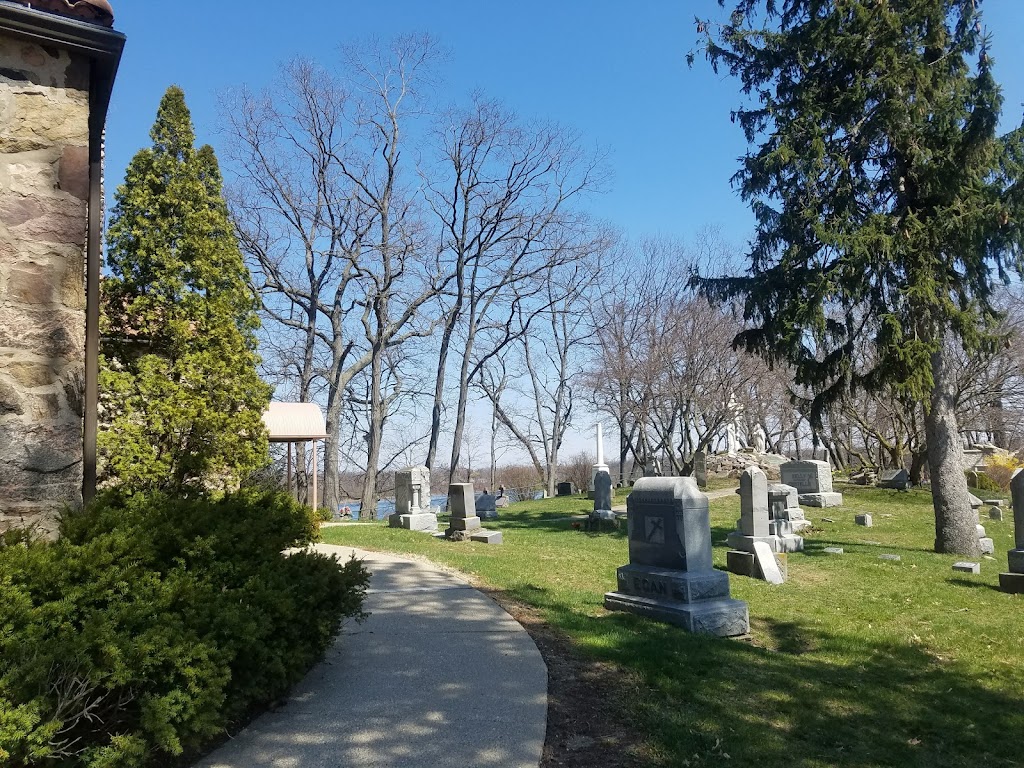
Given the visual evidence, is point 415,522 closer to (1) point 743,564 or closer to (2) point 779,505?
(2) point 779,505

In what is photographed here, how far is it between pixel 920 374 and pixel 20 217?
41.2 ft

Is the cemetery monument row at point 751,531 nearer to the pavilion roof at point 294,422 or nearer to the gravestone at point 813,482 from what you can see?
the gravestone at point 813,482

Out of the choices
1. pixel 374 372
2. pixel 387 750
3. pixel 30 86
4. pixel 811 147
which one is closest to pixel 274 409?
pixel 374 372

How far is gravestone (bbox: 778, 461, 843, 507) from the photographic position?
1942 cm

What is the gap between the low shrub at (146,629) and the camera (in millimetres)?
2705

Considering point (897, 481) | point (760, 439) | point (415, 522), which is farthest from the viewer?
point (760, 439)

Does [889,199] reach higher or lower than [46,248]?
higher

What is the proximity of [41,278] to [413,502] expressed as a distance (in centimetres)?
1282

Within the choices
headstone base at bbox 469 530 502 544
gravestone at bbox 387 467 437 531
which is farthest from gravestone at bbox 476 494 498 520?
headstone base at bbox 469 530 502 544

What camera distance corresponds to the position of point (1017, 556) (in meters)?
9.15

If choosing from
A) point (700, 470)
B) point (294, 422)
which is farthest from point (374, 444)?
point (700, 470)

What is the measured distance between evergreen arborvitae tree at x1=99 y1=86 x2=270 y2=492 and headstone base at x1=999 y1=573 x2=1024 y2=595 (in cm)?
955

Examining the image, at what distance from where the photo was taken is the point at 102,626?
2.90m

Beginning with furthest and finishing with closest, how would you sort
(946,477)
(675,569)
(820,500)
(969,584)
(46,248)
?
(820,500)
(946,477)
(969,584)
(675,569)
(46,248)
